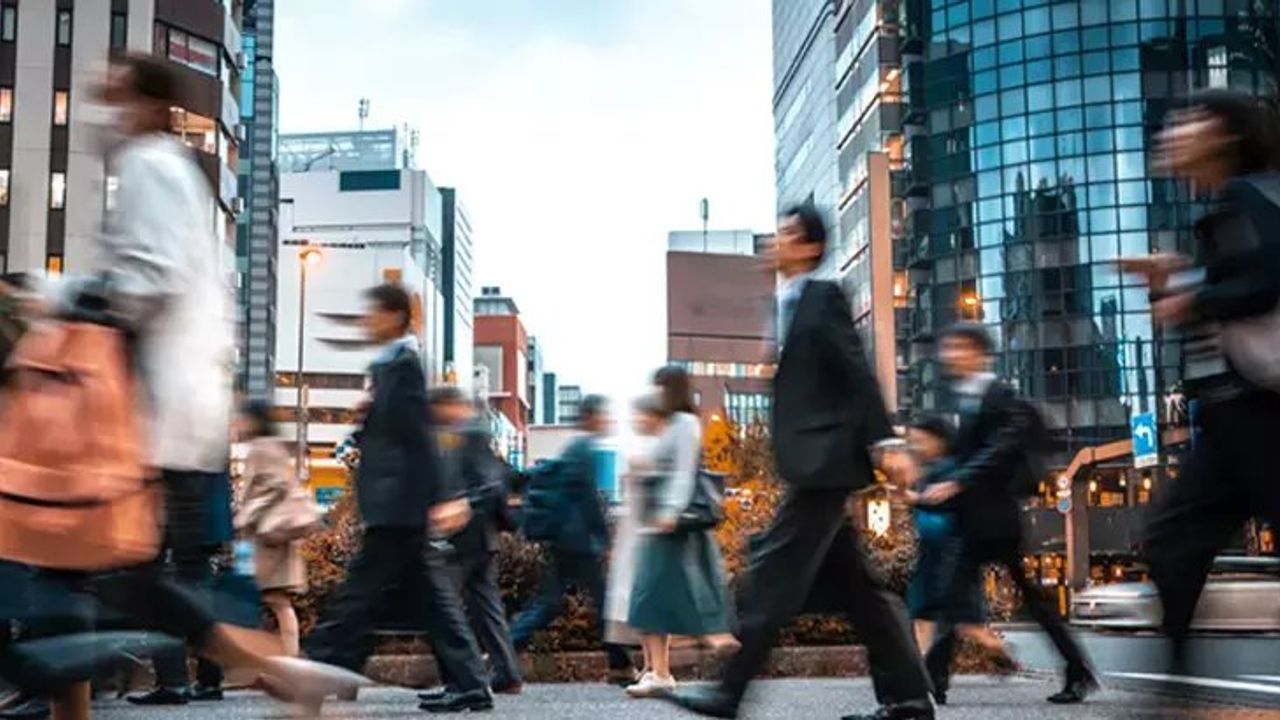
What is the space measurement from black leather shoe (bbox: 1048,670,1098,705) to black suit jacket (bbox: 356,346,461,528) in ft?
12.3

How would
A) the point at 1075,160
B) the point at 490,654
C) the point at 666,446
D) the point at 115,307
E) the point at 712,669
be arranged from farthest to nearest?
1. the point at 1075,160
2. the point at 712,669
3. the point at 490,654
4. the point at 666,446
5. the point at 115,307

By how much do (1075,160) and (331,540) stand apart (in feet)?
232

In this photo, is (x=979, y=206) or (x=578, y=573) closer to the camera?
(x=578, y=573)

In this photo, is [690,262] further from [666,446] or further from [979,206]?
[666,446]

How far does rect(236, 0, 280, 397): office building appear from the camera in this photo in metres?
109

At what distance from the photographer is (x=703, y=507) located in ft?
30.3

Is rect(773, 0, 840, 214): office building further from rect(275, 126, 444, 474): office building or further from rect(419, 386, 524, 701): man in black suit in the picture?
rect(419, 386, 524, 701): man in black suit

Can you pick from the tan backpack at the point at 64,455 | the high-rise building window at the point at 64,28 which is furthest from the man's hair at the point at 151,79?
the high-rise building window at the point at 64,28

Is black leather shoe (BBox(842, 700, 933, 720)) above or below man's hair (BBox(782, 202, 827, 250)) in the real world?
below

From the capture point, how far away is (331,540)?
13.2 metres

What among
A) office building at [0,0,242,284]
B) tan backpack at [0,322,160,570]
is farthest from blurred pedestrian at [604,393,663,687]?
office building at [0,0,242,284]

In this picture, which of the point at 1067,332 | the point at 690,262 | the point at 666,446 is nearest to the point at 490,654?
the point at 666,446

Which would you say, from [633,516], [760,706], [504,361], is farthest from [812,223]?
[504,361]

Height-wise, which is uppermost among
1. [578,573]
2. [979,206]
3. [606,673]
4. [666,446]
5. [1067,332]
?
[979,206]
